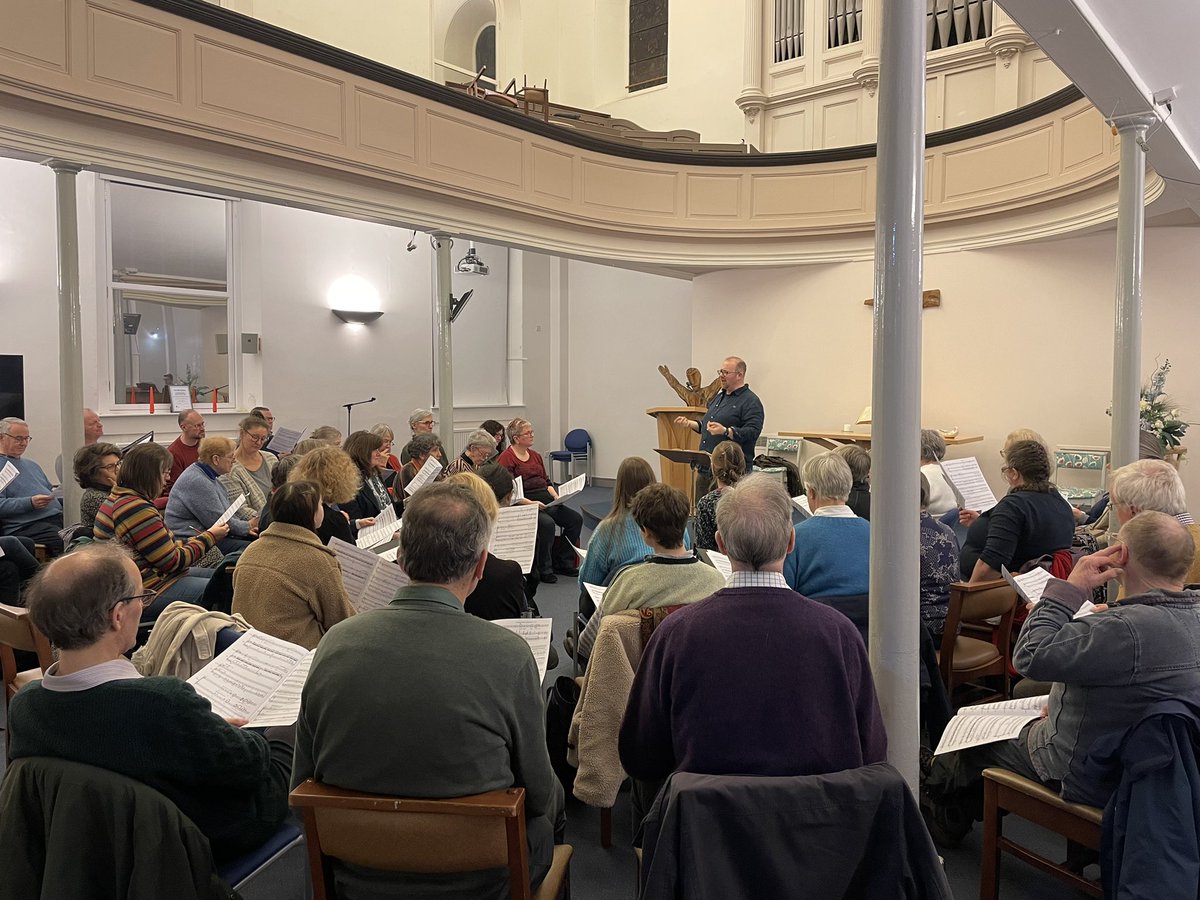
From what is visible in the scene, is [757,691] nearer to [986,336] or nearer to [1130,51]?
[1130,51]

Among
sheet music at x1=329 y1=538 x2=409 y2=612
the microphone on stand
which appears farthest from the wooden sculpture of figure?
sheet music at x1=329 y1=538 x2=409 y2=612

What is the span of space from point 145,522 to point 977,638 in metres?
3.40

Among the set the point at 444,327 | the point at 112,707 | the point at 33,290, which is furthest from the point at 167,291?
the point at 112,707

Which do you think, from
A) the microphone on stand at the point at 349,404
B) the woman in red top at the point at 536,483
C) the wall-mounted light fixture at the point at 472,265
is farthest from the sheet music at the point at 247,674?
the wall-mounted light fixture at the point at 472,265

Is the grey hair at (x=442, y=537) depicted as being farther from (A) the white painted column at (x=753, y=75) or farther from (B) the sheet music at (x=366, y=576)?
(A) the white painted column at (x=753, y=75)

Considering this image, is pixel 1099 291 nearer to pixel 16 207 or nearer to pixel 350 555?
pixel 350 555

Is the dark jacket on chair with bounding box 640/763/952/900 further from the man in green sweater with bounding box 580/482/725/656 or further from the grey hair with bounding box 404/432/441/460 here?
the grey hair with bounding box 404/432/441/460

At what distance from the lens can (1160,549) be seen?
73.0 inches

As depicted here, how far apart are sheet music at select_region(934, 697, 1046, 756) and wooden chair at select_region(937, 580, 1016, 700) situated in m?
0.49

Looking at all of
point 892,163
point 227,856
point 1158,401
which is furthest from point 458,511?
point 1158,401

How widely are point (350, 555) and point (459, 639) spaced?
4.04 ft

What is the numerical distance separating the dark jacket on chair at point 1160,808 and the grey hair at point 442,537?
57.2 inches

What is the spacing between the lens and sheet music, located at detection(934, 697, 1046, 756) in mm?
2123

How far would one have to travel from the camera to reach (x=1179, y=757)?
68.2 inches
